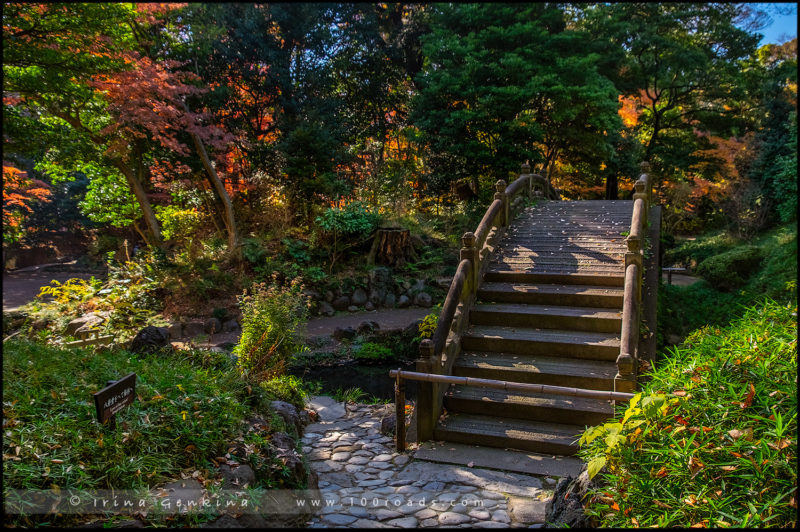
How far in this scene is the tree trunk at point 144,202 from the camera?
1238 centimetres

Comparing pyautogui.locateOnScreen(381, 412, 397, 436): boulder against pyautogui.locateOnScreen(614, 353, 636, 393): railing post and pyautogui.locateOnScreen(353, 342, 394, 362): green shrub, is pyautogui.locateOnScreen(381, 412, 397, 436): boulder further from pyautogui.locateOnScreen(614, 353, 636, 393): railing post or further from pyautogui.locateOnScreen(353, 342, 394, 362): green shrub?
pyautogui.locateOnScreen(353, 342, 394, 362): green shrub

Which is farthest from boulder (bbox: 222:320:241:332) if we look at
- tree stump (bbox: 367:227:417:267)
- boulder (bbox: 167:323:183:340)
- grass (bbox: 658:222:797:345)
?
grass (bbox: 658:222:797:345)

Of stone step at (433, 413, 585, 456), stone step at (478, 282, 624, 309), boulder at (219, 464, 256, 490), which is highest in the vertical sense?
stone step at (478, 282, 624, 309)

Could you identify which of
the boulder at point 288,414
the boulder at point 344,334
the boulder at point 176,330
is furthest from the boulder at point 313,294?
the boulder at point 288,414

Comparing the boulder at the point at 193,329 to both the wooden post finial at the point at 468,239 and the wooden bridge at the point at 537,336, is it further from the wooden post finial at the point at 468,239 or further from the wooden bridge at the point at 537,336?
the wooden post finial at the point at 468,239

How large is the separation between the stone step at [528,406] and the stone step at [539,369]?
217mm

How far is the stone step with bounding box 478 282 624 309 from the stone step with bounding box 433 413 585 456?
2.25 m

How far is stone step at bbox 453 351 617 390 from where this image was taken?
5.85 meters

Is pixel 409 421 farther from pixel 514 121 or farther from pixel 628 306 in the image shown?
pixel 514 121

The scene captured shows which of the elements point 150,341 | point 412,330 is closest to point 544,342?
point 412,330

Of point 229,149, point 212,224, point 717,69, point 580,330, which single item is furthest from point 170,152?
point 717,69

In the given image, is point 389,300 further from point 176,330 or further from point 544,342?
point 544,342

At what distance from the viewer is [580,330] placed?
6766mm

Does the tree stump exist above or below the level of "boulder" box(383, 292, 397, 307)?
above
